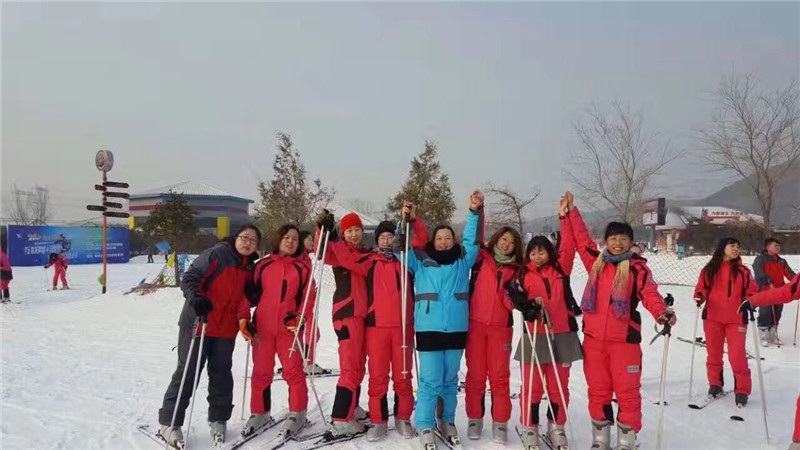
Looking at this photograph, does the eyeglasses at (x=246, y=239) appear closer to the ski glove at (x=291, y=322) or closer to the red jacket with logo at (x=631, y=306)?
the ski glove at (x=291, y=322)

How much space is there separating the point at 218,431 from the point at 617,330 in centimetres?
336

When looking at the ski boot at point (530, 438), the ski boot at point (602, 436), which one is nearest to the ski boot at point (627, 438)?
the ski boot at point (602, 436)

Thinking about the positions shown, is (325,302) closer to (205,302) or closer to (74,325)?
(74,325)

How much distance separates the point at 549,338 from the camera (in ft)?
12.8

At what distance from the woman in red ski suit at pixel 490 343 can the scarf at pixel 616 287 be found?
0.58 metres

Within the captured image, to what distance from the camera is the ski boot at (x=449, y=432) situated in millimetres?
3997

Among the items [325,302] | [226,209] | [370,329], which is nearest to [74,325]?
[325,302]

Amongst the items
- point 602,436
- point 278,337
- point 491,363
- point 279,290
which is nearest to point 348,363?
point 278,337

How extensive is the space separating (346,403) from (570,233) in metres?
2.42

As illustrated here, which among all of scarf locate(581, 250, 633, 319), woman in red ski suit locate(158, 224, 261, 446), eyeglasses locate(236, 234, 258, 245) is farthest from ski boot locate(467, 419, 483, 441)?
eyeglasses locate(236, 234, 258, 245)

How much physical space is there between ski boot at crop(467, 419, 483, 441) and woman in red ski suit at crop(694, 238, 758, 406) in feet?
10.2

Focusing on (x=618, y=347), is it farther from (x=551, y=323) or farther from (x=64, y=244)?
(x=64, y=244)

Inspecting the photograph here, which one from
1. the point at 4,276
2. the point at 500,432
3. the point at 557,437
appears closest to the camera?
the point at 557,437

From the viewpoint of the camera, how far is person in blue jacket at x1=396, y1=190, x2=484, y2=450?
3.94m
